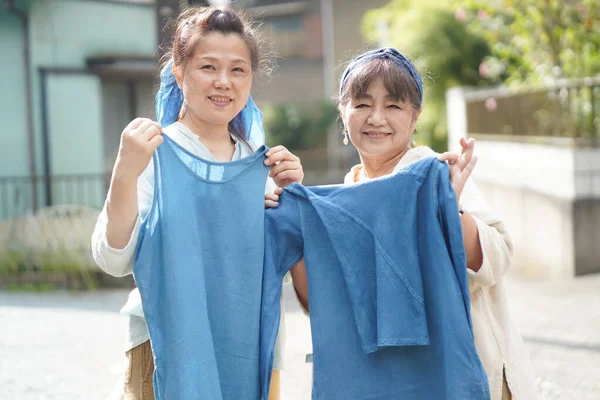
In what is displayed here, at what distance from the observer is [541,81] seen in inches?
411

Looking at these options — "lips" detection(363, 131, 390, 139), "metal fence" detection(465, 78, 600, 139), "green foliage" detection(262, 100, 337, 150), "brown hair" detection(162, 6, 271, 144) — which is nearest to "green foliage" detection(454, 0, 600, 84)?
"metal fence" detection(465, 78, 600, 139)

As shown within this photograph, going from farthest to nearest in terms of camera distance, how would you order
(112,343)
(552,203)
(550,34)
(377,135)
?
(550,34), (552,203), (112,343), (377,135)

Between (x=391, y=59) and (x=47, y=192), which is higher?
(x=391, y=59)

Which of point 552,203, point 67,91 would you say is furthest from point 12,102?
point 552,203

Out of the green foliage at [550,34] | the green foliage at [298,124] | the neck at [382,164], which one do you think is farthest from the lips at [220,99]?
the green foliage at [298,124]

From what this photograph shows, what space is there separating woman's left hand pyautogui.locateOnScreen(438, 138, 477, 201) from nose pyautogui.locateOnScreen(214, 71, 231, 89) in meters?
0.65

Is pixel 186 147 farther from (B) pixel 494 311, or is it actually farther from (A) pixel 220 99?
(B) pixel 494 311

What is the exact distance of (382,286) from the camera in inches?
86.3

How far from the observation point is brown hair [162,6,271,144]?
230 centimetres

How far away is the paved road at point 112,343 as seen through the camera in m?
4.83

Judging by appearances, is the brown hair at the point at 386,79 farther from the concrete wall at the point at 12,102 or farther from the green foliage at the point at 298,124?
the green foliage at the point at 298,124

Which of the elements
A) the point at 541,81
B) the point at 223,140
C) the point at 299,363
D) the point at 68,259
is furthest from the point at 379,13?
the point at 223,140

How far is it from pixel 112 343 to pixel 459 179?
14.8 ft

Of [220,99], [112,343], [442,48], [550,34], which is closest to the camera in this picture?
[220,99]
